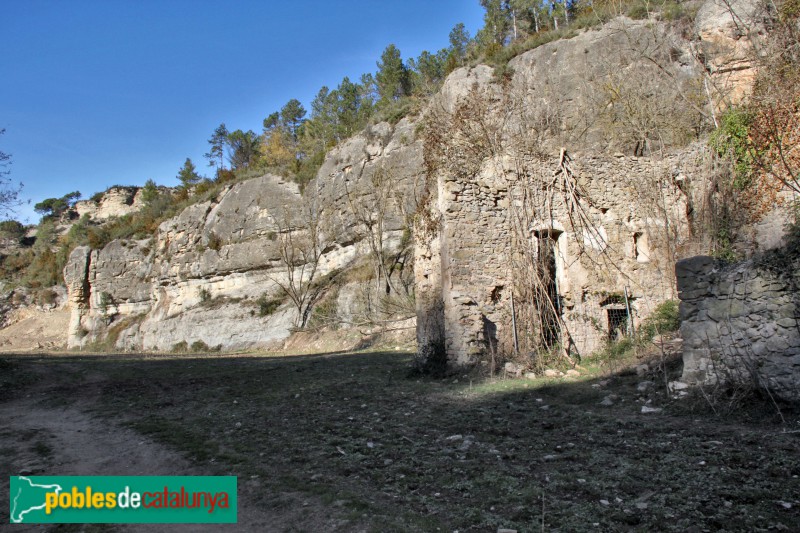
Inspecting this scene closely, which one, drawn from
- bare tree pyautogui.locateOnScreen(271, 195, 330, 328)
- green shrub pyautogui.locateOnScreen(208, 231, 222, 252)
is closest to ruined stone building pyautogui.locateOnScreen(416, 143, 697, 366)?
bare tree pyautogui.locateOnScreen(271, 195, 330, 328)

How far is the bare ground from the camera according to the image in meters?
3.65

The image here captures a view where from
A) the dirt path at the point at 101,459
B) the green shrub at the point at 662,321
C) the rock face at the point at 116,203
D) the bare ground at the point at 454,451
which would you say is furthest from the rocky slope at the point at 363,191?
the rock face at the point at 116,203

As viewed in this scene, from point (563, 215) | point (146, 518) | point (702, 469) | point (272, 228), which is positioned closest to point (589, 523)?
point (702, 469)

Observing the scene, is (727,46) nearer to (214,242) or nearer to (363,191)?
(363,191)

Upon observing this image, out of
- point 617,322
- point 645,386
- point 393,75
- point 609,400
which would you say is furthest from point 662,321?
point 393,75

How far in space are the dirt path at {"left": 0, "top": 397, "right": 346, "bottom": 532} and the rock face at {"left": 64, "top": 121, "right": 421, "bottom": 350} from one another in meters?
19.2

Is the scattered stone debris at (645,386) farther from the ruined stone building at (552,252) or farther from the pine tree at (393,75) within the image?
the pine tree at (393,75)

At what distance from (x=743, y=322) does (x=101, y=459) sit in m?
→ 8.28

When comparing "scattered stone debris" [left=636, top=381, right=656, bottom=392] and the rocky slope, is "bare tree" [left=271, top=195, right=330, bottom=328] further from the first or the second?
"scattered stone debris" [left=636, top=381, right=656, bottom=392]

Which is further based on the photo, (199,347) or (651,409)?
(199,347)

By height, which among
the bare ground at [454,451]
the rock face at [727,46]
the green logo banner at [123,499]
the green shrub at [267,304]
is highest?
the rock face at [727,46]

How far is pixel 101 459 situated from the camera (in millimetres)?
5781

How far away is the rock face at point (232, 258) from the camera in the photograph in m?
30.0

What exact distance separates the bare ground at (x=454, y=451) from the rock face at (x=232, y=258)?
18638 mm
